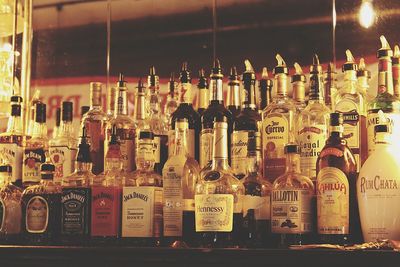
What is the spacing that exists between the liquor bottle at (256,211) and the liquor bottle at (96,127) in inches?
17.7

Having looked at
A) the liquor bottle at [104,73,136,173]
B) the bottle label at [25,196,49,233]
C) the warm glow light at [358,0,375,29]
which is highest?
the warm glow light at [358,0,375,29]

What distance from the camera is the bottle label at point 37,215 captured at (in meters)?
1.73

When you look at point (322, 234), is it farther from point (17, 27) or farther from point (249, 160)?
point (17, 27)

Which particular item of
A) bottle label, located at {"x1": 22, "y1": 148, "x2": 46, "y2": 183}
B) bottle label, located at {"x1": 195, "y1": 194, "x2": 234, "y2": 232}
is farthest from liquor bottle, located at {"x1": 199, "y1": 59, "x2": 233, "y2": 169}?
bottle label, located at {"x1": 22, "y1": 148, "x2": 46, "y2": 183}

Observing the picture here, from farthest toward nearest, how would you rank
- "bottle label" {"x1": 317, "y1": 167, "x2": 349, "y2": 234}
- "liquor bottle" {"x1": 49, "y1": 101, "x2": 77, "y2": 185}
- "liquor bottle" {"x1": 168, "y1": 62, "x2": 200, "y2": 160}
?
"liquor bottle" {"x1": 49, "y1": 101, "x2": 77, "y2": 185} → "liquor bottle" {"x1": 168, "y1": 62, "x2": 200, "y2": 160} → "bottle label" {"x1": 317, "y1": 167, "x2": 349, "y2": 234}

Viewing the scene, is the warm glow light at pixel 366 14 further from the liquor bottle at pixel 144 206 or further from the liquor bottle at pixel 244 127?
the liquor bottle at pixel 144 206

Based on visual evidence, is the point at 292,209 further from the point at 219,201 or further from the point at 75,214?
the point at 75,214

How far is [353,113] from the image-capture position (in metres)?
1.61

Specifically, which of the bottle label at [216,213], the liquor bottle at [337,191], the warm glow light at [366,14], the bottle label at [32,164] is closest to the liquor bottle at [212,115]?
the bottle label at [216,213]

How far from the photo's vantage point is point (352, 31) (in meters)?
2.20

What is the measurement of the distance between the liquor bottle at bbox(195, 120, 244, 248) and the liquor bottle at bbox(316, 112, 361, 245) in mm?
171

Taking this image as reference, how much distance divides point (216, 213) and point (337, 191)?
0.25 metres

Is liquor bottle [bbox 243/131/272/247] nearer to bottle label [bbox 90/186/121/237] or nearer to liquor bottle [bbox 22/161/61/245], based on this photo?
bottle label [bbox 90/186/121/237]

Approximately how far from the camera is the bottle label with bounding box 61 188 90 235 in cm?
167
